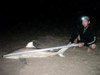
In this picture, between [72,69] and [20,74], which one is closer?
[20,74]

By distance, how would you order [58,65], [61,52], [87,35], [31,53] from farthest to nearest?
[87,35] < [61,52] < [31,53] < [58,65]

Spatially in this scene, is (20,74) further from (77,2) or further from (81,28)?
(77,2)

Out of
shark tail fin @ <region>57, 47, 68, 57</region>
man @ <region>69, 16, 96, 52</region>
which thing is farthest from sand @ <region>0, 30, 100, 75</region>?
man @ <region>69, 16, 96, 52</region>

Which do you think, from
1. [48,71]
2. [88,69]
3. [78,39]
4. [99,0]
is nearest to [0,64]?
[48,71]

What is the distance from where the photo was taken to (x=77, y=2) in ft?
71.7

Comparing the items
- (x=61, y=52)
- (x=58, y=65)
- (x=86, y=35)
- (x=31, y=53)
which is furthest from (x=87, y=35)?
(x=31, y=53)

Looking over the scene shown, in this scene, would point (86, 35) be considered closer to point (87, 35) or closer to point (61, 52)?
point (87, 35)

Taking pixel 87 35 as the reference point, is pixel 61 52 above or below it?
below

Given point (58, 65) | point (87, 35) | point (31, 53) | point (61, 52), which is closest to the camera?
point (58, 65)

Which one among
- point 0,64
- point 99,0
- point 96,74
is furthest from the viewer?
point 99,0

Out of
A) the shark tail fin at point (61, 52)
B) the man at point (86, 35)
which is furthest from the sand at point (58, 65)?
the man at point (86, 35)

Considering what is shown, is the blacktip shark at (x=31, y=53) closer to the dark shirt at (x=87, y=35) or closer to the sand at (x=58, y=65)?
the sand at (x=58, y=65)

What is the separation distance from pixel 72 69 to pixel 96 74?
65cm

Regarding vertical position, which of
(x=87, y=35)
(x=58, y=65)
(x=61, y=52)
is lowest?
(x=58, y=65)
